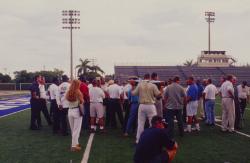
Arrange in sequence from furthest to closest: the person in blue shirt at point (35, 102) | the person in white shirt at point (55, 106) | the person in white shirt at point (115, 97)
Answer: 1. the person in blue shirt at point (35, 102)
2. the person in white shirt at point (115, 97)
3. the person in white shirt at point (55, 106)

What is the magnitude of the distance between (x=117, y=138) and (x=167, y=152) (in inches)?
251

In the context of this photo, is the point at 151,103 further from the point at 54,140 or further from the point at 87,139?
the point at 54,140

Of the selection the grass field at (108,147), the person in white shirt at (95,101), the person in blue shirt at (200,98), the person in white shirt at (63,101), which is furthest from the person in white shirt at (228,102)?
the person in white shirt at (63,101)

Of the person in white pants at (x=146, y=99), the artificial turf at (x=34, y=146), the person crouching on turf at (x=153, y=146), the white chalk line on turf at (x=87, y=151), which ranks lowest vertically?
the artificial turf at (x=34, y=146)

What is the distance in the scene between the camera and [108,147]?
11.5 m

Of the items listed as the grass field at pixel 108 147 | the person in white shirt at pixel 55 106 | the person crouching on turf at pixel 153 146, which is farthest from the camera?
the person in white shirt at pixel 55 106

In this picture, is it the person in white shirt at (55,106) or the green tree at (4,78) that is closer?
the person in white shirt at (55,106)

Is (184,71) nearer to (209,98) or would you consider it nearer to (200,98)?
(200,98)

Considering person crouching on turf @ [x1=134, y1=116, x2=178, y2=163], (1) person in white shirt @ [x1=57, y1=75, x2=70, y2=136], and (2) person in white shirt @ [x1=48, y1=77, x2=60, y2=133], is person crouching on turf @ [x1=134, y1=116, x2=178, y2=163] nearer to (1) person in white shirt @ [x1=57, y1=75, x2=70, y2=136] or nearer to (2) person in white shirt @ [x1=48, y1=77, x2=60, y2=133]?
(1) person in white shirt @ [x1=57, y1=75, x2=70, y2=136]

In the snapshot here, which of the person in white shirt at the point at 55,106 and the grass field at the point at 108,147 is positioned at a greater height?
the person in white shirt at the point at 55,106

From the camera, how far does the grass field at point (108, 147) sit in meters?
9.90

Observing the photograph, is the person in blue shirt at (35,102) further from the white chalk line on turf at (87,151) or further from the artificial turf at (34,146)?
the white chalk line on turf at (87,151)

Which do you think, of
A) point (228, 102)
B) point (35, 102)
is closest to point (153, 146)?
point (228, 102)

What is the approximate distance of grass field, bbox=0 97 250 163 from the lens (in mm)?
9898
